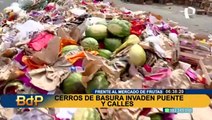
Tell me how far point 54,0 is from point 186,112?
4898 mm

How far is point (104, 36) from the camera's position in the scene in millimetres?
3986

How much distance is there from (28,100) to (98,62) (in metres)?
0.71

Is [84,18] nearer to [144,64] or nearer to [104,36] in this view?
[104,36]

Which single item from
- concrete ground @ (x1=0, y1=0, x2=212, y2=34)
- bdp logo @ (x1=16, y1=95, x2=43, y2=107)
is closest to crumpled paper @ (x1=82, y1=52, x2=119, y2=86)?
bdp logo @ (x1=16, y1=95, x2=43, y2=107)

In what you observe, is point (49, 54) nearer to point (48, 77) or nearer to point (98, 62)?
point (48, 77)

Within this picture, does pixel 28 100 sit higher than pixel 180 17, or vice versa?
pixel 28 100

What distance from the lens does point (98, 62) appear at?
3.28 metres

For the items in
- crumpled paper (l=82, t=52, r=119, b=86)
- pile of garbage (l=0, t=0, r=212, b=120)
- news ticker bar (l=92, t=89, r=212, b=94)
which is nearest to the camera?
news ticker bar (l=92, t=89, r=212, b=94)

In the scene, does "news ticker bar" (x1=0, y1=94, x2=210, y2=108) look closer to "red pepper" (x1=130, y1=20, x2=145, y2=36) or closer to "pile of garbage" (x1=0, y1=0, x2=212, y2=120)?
"pile of garbage" (x1=0, y1=0, x2=212, y2=120)

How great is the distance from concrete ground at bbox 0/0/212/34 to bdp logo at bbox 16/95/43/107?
543cm

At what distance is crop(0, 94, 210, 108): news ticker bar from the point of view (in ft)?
9.26

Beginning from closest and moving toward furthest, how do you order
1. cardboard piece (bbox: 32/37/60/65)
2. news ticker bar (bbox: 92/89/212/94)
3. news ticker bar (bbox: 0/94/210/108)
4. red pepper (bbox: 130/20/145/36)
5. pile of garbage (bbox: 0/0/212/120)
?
1. news ticker bar (bbox: 0/94/210/108)
2. news ticker bar (bbox: 92/89/212/94)
3. pile of garbage (bbox: 0/0/212/120)
4. cardboard piece (bbox: 32/37/60/65)
5. red pepper (bbox: 130/20/145/36)

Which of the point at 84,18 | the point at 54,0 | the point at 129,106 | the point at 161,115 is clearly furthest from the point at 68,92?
the point at 54,0

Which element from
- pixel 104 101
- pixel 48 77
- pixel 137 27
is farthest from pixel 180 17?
pixel 104 101
